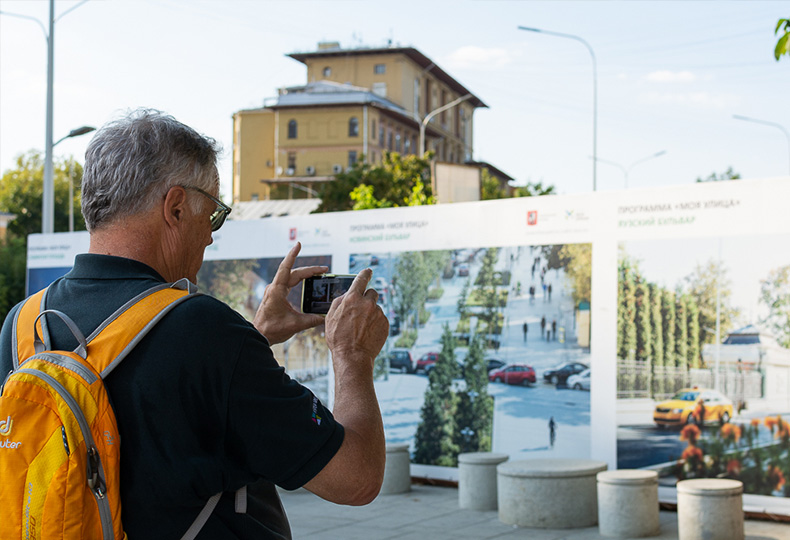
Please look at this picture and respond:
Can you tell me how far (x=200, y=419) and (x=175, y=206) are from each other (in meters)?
0.53

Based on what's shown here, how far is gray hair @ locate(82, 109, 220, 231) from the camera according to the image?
2.16m

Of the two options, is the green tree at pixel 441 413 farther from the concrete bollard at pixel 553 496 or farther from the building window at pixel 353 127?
the building window at pixel 353 127

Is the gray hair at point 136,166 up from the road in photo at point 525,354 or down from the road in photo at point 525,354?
up

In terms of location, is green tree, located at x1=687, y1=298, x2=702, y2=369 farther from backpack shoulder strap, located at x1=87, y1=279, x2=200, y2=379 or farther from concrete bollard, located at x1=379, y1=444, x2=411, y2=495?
backpack shoulder strap, located at x1=87, y1=279, x2=200, y2=379

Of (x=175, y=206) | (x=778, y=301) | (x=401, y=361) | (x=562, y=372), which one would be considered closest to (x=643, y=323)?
(x=562, y=372)

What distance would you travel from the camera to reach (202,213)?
7.43 feet

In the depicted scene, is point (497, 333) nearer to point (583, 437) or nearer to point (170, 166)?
point (583, 437)

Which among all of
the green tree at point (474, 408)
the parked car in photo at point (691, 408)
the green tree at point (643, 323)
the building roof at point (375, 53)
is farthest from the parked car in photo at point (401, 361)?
the building roof at point (375, 53)

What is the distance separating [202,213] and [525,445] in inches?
323

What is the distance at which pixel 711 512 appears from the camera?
781 cm

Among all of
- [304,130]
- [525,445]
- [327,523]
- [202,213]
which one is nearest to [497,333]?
[525,445]

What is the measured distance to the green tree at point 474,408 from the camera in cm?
1039

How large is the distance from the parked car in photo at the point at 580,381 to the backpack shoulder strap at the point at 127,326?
26.1 feet

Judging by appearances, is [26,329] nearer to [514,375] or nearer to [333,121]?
[514,375]
